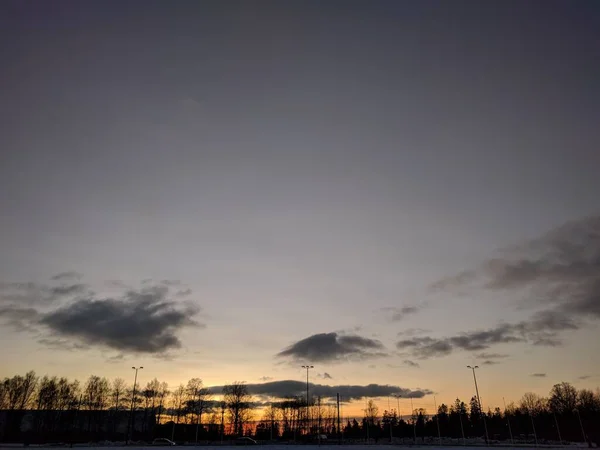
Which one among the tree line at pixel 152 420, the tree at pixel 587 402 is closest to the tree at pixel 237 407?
the tree line at pixel 152 420

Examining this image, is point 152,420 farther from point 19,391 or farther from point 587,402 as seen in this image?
point 587,402

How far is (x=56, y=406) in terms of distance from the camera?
423 ft

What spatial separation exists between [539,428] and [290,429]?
3165 inches

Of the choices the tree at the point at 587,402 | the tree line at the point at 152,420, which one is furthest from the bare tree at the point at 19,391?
the tree at the point at 587,402

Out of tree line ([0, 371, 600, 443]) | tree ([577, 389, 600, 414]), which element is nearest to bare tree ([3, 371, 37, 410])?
tree line ([0, 371, 600, 443])

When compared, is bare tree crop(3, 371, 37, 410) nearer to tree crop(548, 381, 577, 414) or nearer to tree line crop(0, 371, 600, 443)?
tree line crop(0, 371, 600, 443)

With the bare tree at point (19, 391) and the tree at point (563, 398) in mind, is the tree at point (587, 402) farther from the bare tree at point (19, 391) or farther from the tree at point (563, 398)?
the bare tree at point (19, 391)

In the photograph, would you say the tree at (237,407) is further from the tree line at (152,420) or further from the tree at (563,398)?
the tree at (563,398)

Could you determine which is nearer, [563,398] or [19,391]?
[19,391]

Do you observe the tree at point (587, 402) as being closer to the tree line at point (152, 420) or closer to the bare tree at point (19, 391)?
the tree line at point (152, 420)

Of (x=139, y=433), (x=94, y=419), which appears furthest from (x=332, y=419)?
(x=94, y=419)

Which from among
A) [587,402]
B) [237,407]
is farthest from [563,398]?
[237,407]

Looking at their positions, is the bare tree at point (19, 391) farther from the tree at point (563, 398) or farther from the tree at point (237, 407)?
the tree at point (563, 398)

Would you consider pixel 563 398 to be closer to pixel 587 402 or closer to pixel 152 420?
pixel 587 402
